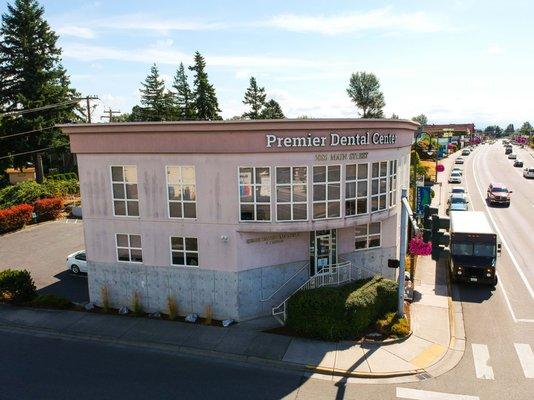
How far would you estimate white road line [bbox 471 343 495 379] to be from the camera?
13.3 meters

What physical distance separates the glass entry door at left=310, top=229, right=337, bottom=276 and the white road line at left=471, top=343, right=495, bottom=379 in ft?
20.0

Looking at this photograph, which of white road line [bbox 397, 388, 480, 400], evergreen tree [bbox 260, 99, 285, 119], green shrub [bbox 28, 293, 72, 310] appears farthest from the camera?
evergreen tree [bbox 260, 99, 285, 119]

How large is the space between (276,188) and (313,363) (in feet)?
20.8

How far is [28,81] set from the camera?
42250mm

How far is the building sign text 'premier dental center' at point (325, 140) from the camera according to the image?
53.0 feet

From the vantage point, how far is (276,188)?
54.2 feet

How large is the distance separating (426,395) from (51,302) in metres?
15.3

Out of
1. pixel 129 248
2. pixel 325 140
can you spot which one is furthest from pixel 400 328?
pixel 129 248

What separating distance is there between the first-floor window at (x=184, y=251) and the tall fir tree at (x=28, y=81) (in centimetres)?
3046

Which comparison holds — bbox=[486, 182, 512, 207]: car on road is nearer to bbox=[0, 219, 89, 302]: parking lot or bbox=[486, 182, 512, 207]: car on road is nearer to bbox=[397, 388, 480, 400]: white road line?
bbox=[397, 388, 480, 400]: white road line

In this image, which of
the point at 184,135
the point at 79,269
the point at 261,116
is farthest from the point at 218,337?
the point at 261,116

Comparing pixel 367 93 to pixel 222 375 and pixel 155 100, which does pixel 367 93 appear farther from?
pixel 222 375

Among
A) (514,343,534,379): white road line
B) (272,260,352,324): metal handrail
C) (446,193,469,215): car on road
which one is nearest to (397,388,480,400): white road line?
(514,343,534,379): white road line

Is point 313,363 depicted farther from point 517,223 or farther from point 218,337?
point 517,223
